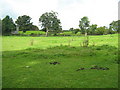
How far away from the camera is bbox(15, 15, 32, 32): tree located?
107m

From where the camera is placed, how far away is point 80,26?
94188 millimetres

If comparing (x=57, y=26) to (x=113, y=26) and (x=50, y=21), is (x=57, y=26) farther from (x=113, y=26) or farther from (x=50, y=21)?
(x=113, y=26)

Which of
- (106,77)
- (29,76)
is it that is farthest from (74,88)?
(29,76)

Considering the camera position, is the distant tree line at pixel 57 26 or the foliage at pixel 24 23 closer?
the distant tree line at pixel 57 26

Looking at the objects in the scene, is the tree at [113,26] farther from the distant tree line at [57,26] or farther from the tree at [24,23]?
the tree at [24,23]

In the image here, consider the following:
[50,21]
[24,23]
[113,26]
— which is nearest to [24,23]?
[24,23]

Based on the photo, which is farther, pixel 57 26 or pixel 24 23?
pixel 24 23

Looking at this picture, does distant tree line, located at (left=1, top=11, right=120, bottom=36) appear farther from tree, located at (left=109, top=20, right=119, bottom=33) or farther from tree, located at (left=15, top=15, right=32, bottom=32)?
tree, located at (left=15, top=15, right=32, bottom=32)

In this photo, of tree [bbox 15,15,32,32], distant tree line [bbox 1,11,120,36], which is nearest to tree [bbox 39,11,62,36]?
distant tree line [bbox 1,11,120,36]

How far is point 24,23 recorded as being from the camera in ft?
357

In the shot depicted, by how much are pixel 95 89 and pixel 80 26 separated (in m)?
89.2

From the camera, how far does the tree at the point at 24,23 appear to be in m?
107

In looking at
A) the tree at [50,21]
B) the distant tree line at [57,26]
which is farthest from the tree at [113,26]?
the tree at [50,21]

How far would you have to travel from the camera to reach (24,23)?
4284 inches
